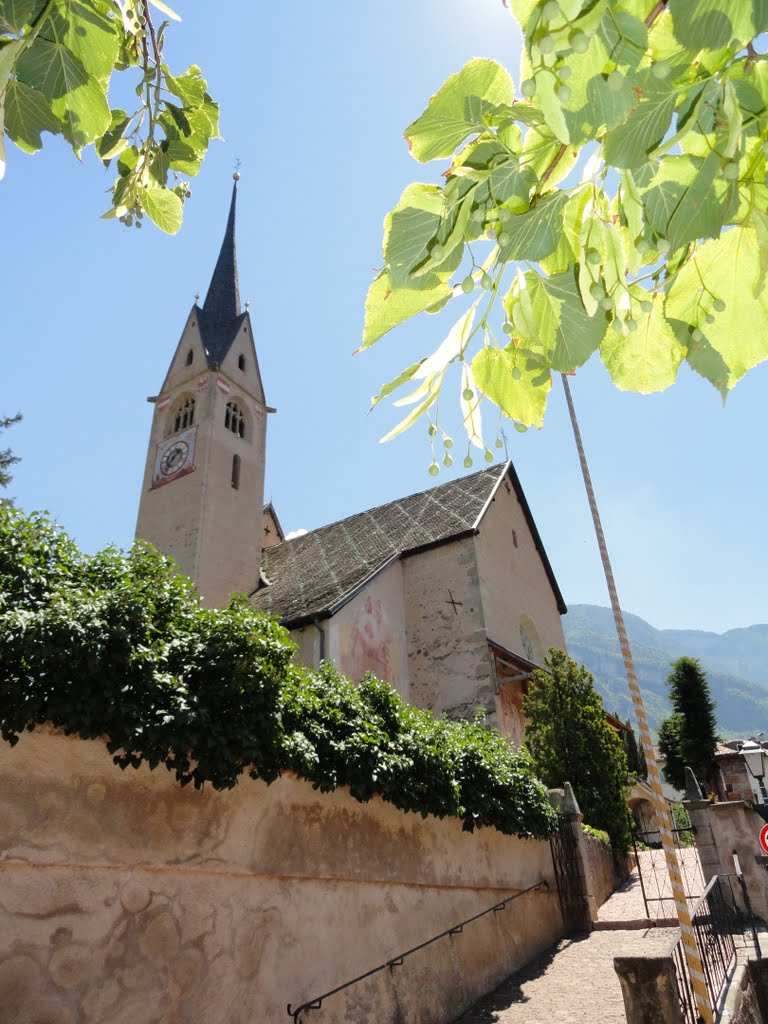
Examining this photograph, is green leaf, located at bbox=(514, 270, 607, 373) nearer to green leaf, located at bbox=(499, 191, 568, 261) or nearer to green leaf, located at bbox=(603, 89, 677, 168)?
green leaf, located at bbox=(499, 191, 568, 261)

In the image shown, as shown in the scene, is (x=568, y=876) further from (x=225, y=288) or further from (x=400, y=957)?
(x=225, y=288)

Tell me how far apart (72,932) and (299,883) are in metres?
2.54

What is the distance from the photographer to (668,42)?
1.20m

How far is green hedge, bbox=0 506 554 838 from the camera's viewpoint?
5.09 metres

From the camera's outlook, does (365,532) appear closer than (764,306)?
No

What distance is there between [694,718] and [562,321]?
129ft

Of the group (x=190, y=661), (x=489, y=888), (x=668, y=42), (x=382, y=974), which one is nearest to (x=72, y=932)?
(x=190, y=661)

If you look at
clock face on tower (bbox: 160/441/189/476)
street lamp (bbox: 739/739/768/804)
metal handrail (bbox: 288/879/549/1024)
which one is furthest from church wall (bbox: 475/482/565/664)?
clock face on tower (bbox: 160/441/189/476)

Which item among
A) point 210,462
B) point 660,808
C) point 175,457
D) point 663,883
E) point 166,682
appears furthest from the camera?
point 175,457

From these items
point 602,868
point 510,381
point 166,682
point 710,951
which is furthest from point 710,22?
point 602,868

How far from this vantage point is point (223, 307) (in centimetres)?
3061

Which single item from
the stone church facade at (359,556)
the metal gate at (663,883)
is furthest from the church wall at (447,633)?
the metal gate at (663,883)

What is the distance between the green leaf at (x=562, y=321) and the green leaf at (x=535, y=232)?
0.49 ft

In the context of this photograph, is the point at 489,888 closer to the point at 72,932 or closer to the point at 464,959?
the point at 464,959
